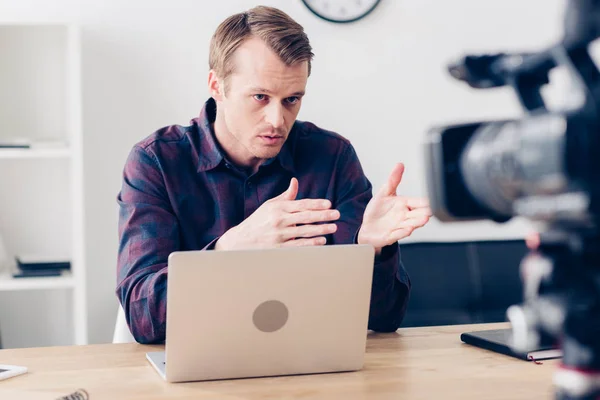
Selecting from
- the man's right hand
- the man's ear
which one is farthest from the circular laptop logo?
the man's ear

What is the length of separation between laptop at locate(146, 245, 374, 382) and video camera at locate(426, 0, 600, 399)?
44 centimetres

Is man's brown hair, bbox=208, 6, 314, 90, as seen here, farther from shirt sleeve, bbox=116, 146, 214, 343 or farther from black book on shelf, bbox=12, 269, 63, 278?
black book on shelf, bbox=12, 269, 63, 278

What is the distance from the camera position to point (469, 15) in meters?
3.06

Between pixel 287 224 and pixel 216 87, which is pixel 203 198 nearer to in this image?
pixel 216 87

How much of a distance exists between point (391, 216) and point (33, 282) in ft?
4.57

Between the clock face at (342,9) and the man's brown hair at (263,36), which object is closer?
the man's brown hair at (263,36)

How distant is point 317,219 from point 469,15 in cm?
173

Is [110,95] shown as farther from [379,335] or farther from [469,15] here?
[379,335]

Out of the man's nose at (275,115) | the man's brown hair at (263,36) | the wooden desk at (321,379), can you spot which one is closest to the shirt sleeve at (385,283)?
the wooden desk at (321,379)

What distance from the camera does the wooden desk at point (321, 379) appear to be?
1271mm

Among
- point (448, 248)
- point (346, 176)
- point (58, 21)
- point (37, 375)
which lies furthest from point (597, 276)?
point (58, 21)

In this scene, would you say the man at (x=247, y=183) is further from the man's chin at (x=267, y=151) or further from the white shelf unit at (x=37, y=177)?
the white shelf unit at (x=37, y=177)

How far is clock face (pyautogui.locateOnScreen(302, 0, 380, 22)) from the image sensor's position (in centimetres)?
294

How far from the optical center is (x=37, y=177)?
9.25 feet
